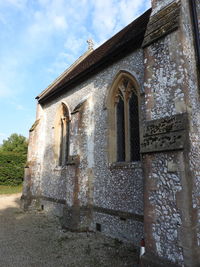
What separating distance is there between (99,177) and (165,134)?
Answer: 13.1 feet

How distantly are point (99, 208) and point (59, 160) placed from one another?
13.7ft

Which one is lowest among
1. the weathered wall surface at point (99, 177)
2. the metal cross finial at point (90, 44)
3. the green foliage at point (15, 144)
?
the weathered wall surface at point (99, 177)

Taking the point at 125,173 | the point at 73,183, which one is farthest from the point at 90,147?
the point at 125,173

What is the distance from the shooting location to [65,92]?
1030 centimetres

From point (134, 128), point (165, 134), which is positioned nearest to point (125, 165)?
point (134, 128)

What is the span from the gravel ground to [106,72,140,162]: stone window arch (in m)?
2.62

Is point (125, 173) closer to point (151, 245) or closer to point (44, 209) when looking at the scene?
point (151, 245)

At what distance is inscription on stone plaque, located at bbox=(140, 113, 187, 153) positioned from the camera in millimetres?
3568

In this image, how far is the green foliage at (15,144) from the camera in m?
33.7

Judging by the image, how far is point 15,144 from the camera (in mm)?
35031

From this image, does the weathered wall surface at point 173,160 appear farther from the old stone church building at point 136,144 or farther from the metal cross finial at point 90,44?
the metal cross finial at point 90,44

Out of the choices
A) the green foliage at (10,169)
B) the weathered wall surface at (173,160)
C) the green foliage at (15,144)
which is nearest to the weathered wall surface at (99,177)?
the weathered wall surface at (173,160)

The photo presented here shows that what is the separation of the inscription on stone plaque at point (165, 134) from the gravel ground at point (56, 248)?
2837mm

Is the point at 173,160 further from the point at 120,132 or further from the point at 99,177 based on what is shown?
the point at 99,177
